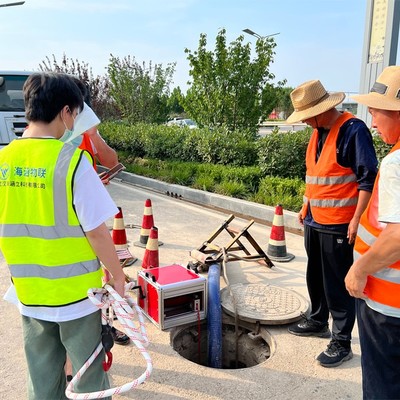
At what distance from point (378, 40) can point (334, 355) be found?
7.62m

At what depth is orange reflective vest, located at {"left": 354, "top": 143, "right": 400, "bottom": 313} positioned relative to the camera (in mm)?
1755

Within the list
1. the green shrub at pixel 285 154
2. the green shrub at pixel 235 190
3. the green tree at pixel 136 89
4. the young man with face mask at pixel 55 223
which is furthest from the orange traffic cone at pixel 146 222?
the green tree at pixel 136 89

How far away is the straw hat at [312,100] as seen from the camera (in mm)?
2879

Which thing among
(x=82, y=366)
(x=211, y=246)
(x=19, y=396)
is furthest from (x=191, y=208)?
(x=82, y=366)

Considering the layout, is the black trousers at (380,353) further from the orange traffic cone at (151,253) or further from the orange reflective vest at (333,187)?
the orange traffic cone at (151,253)

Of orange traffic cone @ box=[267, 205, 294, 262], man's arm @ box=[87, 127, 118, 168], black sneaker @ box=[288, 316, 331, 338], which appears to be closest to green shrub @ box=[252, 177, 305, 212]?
orange traffic cone @ box=[267, 205, 294, 262]

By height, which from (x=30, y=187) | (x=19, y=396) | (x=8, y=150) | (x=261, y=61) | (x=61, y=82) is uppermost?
(x=261, y=61)

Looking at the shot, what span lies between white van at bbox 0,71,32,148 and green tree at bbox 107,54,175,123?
25.4ft

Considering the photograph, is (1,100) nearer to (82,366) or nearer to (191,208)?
(191,208)

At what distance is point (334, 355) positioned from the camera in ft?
9.65

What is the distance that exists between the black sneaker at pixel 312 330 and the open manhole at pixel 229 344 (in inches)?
10.3

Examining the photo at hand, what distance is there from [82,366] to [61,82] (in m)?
1.29

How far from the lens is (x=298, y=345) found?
320cm

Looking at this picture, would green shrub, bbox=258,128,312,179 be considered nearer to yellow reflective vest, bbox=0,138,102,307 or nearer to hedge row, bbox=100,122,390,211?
hedge row, bbox=100,122,390,211
